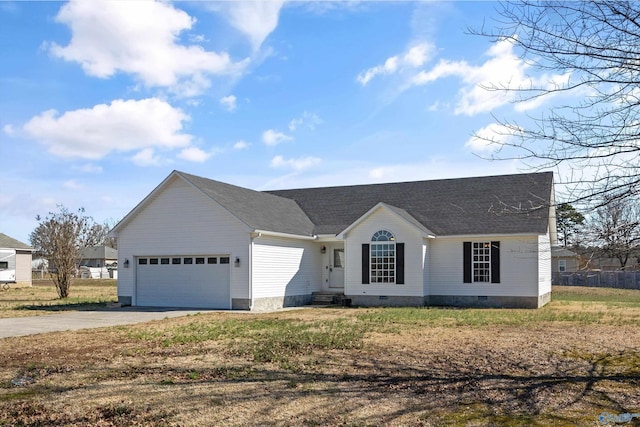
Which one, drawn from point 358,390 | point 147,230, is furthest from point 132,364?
point 147,230

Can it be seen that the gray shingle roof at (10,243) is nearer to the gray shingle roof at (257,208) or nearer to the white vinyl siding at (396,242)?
the gray shingle roof at (257,208)

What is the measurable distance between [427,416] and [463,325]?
9.53m

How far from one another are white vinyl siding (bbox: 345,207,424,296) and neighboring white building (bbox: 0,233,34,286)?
102 ft

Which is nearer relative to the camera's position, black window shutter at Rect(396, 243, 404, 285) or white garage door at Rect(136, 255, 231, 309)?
white garage door at Rect(136, 255, 231, 309)

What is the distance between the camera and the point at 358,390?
8.00 meters

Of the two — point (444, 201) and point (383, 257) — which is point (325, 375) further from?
point (444, 201)

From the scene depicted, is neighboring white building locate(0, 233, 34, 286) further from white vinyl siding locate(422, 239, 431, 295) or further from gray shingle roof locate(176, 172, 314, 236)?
white vinyl siding locate(422, 239, 431, 295)

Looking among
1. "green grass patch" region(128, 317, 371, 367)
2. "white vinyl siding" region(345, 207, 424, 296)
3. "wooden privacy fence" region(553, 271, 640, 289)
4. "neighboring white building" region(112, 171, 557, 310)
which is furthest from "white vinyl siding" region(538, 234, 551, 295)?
"wooden privacy fence" region(553, 271, 640, 289)

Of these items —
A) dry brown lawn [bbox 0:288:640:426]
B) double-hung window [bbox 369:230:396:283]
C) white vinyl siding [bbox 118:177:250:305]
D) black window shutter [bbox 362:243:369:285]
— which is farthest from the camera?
black window shutter [bbox 362:243:369:285]

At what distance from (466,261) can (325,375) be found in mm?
15705

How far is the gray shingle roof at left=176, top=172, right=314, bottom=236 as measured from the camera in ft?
73.7

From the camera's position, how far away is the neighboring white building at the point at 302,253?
22.3m

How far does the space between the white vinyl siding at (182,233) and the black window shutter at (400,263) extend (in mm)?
6041

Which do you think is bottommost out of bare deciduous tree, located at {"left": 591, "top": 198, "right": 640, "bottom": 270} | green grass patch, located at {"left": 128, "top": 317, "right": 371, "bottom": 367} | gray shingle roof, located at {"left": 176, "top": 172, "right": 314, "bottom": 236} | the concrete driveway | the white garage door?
the concrete driveway
